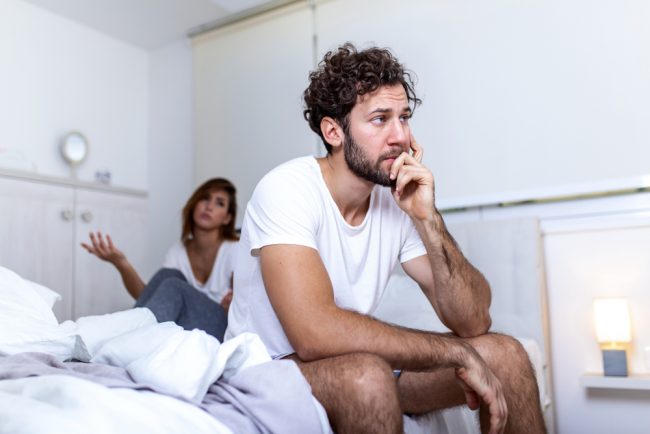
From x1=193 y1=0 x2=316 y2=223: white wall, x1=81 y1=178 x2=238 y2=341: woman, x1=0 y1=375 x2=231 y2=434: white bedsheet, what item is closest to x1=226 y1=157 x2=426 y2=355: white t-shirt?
x1=0 y1=375 x2=231 y2=434: white bedsheet

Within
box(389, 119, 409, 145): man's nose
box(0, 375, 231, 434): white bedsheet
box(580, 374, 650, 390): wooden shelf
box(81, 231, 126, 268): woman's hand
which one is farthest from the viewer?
box(81, 231, 126, 268): woman's hand

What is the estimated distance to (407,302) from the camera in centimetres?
234

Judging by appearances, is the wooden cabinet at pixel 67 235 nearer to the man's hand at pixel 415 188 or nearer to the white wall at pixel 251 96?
the white wall at pixel 251 96

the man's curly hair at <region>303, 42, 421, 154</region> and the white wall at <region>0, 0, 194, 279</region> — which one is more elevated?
the white wall at <region>0, 0, 194, 279</region>

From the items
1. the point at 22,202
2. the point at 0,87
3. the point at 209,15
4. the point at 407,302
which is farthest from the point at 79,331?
the point at 209,15

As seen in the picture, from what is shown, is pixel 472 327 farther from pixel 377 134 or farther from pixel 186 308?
pixel 186 308

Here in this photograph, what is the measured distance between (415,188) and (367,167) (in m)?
0.14

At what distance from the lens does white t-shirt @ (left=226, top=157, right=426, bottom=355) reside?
1471mm

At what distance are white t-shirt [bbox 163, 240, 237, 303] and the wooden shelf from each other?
149cm

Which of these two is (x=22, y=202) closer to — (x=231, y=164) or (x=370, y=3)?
(x=231, y=164)

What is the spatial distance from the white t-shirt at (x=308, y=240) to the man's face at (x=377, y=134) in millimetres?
103

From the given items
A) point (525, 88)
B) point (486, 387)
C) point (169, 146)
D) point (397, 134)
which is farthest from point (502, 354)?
point (169, 146)

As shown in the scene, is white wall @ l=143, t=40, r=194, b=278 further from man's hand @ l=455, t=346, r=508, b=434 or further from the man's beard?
man's hand @ l=455, t=346, r=508, b=434

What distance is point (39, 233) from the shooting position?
9.68ft
